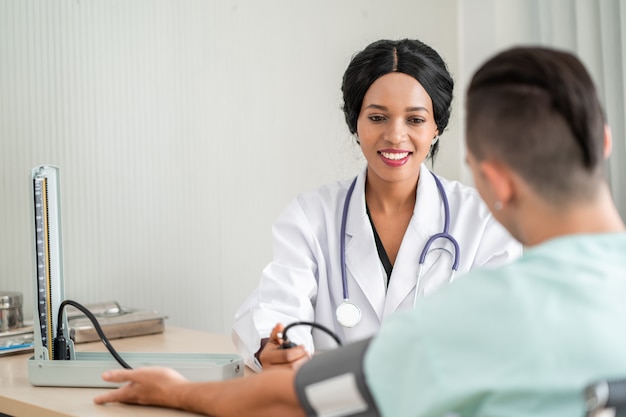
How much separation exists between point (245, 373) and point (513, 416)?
877 millimetres

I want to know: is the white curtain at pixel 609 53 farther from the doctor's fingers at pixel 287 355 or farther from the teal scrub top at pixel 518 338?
the teal scrub top at pixel 518 338

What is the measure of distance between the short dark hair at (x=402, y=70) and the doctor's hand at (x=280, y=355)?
72 cm

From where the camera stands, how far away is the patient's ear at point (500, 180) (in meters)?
0.97

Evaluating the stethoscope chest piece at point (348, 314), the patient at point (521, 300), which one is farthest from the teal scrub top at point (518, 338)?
the stethoscope chest piece at point (348, 314)

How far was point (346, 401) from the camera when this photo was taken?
0.97m

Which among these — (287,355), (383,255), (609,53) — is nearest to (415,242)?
(383,255)

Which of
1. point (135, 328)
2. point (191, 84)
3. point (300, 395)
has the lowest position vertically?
point (135, 328)

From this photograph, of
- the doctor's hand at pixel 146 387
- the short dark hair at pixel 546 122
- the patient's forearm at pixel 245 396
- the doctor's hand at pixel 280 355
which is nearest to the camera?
the short dark hair at pixel 546 122

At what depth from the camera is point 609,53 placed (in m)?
2.71

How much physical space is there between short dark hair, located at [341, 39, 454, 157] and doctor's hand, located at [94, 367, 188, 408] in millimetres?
910

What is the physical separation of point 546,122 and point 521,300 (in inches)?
8.6

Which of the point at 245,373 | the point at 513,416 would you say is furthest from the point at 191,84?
the point at 513,416

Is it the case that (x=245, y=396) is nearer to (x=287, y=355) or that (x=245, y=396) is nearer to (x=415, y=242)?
(x=287, y=355)

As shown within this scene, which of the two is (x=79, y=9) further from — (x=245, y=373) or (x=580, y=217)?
(x=580, y=217)
